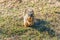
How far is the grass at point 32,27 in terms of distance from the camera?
669cm

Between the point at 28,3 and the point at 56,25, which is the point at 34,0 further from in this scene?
the point at 56,25

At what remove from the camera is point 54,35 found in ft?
22.0

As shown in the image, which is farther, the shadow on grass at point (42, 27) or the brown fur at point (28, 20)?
the brown fur at point (28, 20)

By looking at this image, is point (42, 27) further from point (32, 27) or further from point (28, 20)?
point (28, 20)

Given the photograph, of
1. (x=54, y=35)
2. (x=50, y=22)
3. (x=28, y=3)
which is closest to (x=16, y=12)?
(x=28, y=3)

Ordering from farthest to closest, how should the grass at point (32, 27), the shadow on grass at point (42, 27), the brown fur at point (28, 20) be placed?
the brown fur at point (28, 20), the shadow on grass at point (42, 27), the grass at point (32, 27)

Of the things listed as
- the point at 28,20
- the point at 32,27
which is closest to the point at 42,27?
the point at 32,27

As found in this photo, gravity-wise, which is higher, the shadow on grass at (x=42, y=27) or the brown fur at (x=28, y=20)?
the brown fur at (x=28, y=20)

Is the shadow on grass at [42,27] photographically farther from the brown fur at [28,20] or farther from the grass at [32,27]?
the brown fur at [28,20]

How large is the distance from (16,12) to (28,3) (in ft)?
2.94

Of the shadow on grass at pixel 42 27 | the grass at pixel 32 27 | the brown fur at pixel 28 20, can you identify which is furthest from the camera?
the brown fur at pixel 28 20

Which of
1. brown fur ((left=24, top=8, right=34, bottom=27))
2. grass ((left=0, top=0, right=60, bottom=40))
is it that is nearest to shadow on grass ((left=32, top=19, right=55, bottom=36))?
grass ((left=0, top=0, right=60, bottom=40))

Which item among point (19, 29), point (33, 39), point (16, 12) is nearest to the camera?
point (33, 39)

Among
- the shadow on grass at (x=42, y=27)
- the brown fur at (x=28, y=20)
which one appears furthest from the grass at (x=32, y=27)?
the brown fur at (x=28, y=20)
